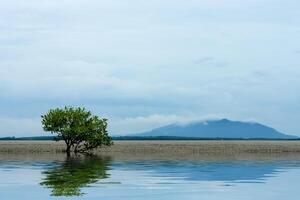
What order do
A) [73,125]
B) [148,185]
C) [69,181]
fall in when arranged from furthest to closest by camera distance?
[73,125]
[69,181]
[148,185]

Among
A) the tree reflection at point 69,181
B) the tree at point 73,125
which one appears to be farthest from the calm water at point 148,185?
the tree at point 73,125

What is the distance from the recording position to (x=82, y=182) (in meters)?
50.4

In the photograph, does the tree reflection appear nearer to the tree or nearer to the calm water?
the calm water

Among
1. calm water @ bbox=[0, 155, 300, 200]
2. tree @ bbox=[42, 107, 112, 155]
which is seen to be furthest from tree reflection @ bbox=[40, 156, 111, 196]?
tree @ bbox=[42, 107, 112, 155]

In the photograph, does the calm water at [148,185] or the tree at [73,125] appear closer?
the calm water at [148,185]

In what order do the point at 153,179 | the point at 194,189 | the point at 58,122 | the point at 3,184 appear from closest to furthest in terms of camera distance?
the point at 194,189
the point at 3,184
the point at 153,179
the point at 58,122

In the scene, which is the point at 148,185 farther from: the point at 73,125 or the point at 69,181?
the point at 73,125

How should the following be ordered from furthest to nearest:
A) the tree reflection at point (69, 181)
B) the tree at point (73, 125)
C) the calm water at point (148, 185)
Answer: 1. the tree at point (73, 125)
2. the tree reflection at point (69, 181)
3. the calm water at point (148, 185)

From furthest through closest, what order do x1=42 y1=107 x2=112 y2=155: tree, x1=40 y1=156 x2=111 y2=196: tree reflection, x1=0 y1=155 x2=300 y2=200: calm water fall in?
x1=42 y1=107 x2=112 y2=155: tree < x1=40 y1=156 x2=111 y2=196: tree reflection < x1=0 y1=155 x2=300 y2=200: calm water

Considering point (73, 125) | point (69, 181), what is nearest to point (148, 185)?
point (69, 181)

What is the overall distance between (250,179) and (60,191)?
1910 centimetres

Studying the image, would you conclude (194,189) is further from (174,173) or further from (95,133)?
(95,133)

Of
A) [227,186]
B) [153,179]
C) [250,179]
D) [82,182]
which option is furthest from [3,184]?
[250,179]

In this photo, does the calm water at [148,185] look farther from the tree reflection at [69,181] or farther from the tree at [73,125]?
the tree at [73,125]
